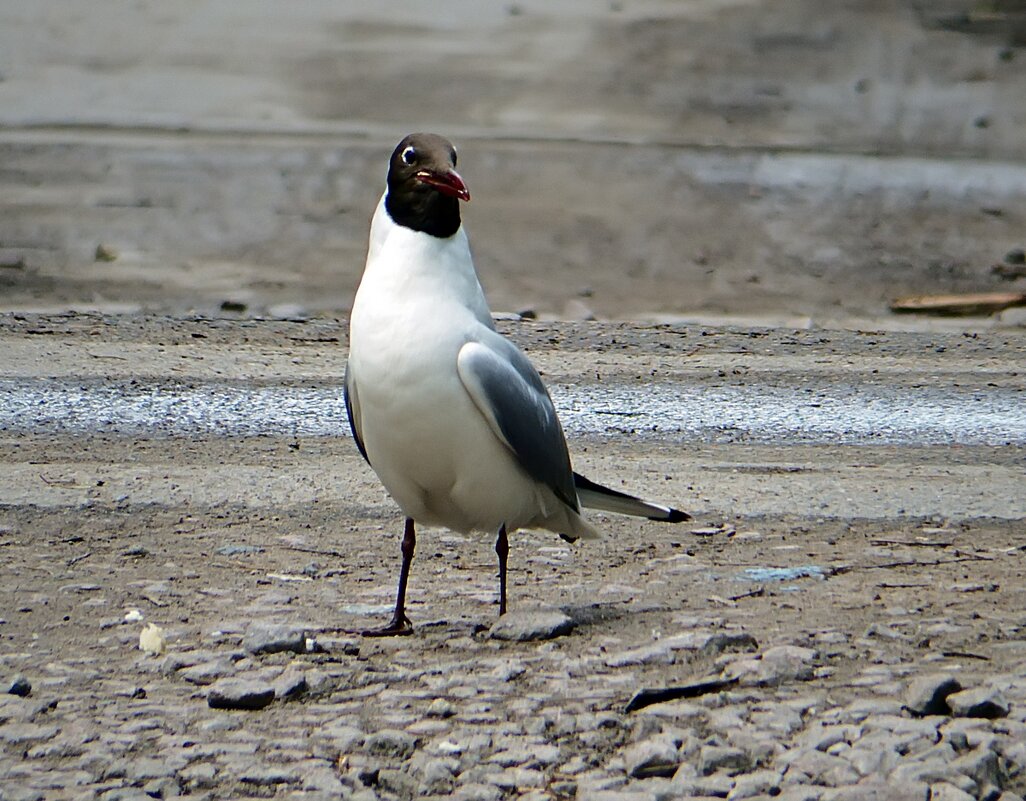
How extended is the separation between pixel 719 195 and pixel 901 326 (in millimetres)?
2380

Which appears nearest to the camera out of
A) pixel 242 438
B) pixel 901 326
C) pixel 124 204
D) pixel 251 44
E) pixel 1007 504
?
pixel 1007 504

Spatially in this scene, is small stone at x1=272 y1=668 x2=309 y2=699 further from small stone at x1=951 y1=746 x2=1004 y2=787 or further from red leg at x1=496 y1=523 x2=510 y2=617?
small stone at x1=951 y1=746 x2=1004 y2=787

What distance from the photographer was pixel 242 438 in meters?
6.66

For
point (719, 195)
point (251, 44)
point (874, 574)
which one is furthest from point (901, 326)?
point (251, 44)

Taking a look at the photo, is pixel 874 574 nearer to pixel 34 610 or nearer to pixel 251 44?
pixel 34 610

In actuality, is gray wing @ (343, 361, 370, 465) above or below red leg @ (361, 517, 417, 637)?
above

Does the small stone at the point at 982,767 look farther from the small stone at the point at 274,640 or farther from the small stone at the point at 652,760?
the small stone at the point at 274,640

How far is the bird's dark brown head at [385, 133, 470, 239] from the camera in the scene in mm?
4156

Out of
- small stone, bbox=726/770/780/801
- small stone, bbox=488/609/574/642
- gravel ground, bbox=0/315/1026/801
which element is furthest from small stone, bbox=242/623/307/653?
small stone, bbox=726/770/780/801

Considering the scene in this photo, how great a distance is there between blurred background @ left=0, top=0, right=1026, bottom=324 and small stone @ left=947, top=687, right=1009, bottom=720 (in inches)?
248

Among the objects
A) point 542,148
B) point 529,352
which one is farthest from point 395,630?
point 542,148

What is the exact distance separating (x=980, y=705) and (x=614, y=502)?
1.59m

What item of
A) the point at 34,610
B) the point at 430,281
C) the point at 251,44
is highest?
the point at 251,44

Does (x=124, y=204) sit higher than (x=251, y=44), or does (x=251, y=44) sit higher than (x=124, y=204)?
(x=251, y=44)
